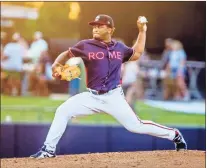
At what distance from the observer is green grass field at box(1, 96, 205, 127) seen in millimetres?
8297

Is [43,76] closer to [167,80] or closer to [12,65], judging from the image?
[12,65]

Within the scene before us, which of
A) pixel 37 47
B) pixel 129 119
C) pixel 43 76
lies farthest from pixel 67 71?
pixel 37 47

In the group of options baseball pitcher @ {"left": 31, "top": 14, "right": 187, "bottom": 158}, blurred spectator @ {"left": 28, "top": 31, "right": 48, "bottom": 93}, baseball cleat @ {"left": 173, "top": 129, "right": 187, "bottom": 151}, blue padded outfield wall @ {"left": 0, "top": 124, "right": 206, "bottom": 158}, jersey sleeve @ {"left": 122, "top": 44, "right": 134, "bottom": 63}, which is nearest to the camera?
baseball pitcher @ {"left": 31, "top": 14, "right": 187, "bottom": 158}

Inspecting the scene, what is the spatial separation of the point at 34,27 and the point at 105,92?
3.80m

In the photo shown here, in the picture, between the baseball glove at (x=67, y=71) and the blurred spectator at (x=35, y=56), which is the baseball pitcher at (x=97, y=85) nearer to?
the baseball glove at (x=67, y=71)

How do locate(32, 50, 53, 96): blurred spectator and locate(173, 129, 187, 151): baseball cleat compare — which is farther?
locate(32, 50, 53, 96): blurred spectator

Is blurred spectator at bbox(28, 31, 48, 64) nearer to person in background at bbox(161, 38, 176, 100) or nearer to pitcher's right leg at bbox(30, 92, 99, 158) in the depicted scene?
person in background at bbox(161, 38, 176, 100)

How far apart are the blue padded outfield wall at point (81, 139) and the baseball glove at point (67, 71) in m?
2.93

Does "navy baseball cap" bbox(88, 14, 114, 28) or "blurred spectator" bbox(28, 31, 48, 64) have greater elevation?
"navy baseball cap" bbox(88, 14, 114, 28)

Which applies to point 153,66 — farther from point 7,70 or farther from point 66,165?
Answer: point 66,165

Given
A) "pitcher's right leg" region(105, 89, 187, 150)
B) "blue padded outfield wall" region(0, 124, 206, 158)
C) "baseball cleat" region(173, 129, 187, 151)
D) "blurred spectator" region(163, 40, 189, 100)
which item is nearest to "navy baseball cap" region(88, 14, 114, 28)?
"pitcher's right leg" region(105, 89, 187, 150)

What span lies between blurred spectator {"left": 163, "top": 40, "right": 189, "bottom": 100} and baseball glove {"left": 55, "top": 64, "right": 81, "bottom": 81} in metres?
3.39

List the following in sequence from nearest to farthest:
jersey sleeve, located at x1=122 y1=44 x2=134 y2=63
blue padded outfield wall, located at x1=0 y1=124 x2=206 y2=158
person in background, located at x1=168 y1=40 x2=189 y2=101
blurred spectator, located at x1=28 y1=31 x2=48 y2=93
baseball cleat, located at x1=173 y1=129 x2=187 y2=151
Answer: jersey sleeve, located at x1=122 y1=44 x2=134 y2=63 → baseball cleat, located at x1=173 y1=129 x2=187 y2=151 → blue padded outfield wall, located at x1=0 y1=124 x2=206 y2=158 → blurred spectator, located at x1=28 y1=31 x2=48 y2=93 → person in background, located at x1=168 y1=40 x2=189 y2=101

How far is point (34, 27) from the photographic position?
850 centimetres
